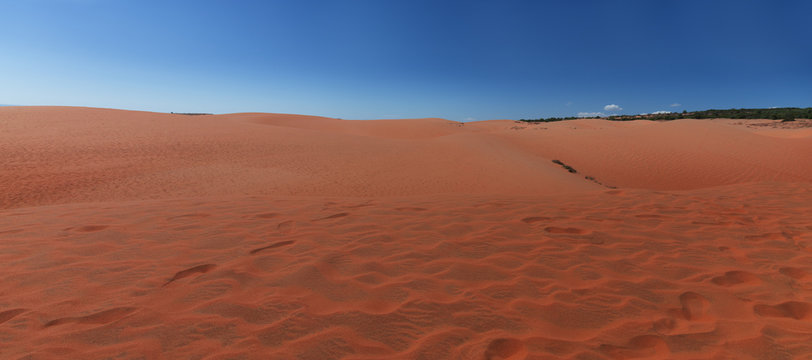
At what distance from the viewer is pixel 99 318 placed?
2492 millimetres

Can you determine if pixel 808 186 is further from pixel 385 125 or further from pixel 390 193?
pixel 385 125

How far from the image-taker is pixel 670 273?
3467 mm

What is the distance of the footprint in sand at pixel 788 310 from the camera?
8.85 feet

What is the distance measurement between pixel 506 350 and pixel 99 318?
3.05m

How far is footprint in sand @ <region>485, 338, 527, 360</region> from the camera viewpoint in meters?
2.24

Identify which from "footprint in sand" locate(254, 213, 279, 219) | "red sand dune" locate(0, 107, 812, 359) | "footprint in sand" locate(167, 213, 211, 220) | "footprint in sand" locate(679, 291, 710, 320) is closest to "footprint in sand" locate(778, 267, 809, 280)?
"red sand dune" locate(0, 107, 812, 359)

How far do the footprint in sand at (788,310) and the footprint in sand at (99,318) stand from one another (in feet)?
16.9

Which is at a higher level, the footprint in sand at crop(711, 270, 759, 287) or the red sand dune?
the red sand dune

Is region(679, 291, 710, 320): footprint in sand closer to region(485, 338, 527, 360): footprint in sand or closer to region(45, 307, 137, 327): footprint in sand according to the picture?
region(485, 338, 527, 360): footprint in sand

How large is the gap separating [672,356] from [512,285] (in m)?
1.24

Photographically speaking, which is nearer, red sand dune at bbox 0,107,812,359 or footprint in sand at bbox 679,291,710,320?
red sand dune at bbox 0,107,812,359

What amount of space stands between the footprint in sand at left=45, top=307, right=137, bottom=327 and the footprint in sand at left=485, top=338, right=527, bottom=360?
2.78 m

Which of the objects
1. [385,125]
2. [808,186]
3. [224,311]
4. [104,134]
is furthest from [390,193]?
[385,125]

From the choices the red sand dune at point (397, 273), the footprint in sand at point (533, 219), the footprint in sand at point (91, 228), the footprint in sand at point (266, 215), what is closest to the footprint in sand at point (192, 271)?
the red sand dune at point (397, 273)
